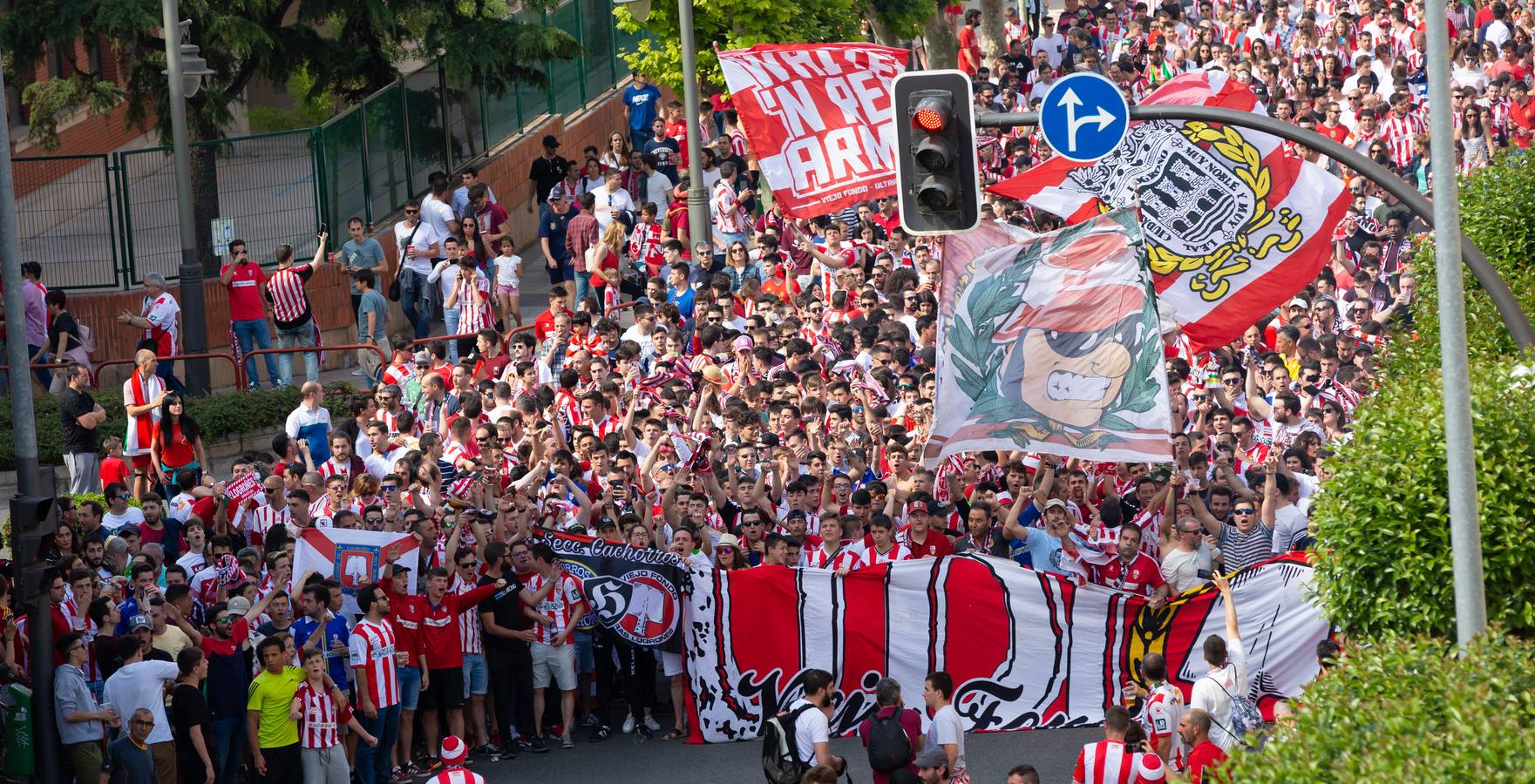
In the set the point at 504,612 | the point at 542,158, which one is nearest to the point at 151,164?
the point at 542,158

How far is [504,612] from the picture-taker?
15.5m

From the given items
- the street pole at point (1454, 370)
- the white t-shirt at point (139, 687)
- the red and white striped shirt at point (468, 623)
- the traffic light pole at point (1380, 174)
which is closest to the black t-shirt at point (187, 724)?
the white t-shirt at point (139, 687)

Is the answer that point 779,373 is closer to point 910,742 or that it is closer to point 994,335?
point 994,335

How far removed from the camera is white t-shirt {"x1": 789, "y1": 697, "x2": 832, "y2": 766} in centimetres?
1278

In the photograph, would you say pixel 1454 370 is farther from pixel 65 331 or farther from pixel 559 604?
pixel 65 331

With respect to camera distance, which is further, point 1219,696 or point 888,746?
point 1219,696

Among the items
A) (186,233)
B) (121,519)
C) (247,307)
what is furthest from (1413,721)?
(247,307)

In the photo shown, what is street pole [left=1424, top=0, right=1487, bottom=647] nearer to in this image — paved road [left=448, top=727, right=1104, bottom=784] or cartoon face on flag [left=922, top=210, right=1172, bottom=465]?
cartoon face on flag [left=922, top=210, right=1172, bottom=465]

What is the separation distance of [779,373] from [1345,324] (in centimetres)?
583

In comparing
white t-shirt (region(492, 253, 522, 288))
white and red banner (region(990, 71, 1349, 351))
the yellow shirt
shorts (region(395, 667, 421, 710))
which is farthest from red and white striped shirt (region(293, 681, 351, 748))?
white t-shirt (region(492, 253, 522, 288))

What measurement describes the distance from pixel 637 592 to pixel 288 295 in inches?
346

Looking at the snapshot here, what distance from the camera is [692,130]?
22.1 metres

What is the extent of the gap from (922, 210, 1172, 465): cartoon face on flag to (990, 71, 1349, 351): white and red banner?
0.69 meters

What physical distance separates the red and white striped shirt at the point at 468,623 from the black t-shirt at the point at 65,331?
8764mm
